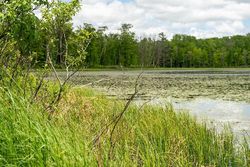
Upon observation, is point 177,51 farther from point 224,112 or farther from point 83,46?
point 83,46

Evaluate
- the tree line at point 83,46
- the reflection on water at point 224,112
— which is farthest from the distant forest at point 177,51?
the reflection on water at point 224,112

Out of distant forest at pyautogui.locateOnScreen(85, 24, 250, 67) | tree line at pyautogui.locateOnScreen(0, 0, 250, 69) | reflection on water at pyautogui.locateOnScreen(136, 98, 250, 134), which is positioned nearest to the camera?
tree line at pyautogui.locateOnScreen(0, 0, 250, 69)

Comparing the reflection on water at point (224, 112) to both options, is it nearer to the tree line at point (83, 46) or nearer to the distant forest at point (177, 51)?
the tree line at point (83, 46)

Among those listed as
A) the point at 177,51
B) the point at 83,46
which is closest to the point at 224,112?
the point at 83,46

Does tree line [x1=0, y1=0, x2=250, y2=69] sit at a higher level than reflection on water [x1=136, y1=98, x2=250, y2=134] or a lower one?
higher

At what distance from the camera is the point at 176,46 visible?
115m

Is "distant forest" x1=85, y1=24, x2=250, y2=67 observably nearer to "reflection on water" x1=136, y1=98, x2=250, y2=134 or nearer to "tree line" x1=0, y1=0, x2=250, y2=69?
"tree line" x1=0, y1=0, x2=250, y2=69

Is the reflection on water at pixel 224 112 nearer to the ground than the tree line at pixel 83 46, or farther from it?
nearer to the ground

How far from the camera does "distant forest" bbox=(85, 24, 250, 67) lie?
94.8 meters

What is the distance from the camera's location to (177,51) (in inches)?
4446

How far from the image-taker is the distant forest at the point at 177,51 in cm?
9481

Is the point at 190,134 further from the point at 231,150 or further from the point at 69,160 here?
the point at 69,160

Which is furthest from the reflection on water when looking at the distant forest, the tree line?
the distant forest

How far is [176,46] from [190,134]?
108326 millimetres
